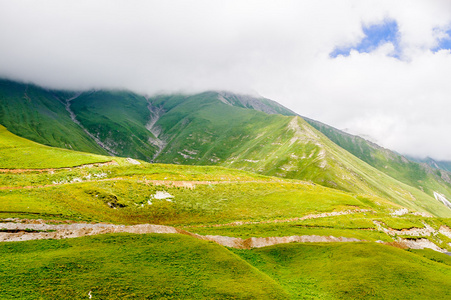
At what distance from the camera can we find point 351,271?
1199 inches

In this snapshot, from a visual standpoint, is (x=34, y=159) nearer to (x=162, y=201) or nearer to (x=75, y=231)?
(x=162, y=201)

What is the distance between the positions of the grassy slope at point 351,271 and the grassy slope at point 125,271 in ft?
22.5

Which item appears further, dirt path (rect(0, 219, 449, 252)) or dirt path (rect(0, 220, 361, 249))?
dirt path (rect(0, 219, 449, 252))

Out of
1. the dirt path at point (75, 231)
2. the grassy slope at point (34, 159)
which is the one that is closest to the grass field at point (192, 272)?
the dirt path at point (75, 231)

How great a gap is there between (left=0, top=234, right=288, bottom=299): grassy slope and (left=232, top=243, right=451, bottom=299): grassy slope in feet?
22.5

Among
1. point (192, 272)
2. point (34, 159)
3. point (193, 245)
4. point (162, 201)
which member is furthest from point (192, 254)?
point (34, 159)

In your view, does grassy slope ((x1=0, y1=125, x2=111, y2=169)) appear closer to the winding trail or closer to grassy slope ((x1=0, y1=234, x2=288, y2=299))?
the winding trail

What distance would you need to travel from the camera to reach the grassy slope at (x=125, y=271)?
68.5 feet

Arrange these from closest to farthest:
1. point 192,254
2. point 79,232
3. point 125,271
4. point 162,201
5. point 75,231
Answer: point 125,271 < point 192,254 < point 79,232 < point 75,231 < point 162,201

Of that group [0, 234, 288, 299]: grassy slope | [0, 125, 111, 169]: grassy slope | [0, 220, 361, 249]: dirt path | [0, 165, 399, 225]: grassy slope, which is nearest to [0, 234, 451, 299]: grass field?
[0, 234, 288, 299]: grassy slope

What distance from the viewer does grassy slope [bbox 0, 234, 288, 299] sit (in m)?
20.9

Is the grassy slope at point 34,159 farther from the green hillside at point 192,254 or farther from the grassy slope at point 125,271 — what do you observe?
the grassy slope at point 125,271

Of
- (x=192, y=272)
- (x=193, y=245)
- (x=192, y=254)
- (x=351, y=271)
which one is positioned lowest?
(x=192, y=272)

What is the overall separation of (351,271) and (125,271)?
92.9 feet
